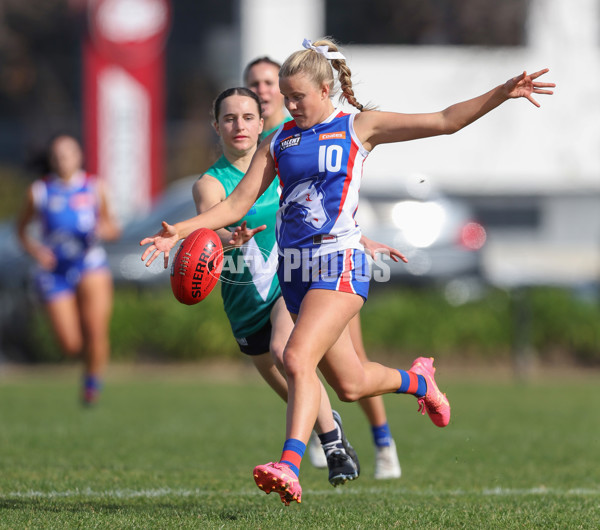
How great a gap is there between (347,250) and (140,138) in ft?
62.0

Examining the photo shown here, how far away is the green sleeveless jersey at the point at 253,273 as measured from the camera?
6.12 m

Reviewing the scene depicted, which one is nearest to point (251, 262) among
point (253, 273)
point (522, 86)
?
point (253, 273)

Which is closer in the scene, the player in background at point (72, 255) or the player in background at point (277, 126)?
the player in background at point (277, 126)

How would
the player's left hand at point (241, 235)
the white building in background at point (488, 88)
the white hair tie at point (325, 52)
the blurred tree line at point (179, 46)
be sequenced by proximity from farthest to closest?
1. the blurred tree line at point (179, 46)
2. the white building in background at point (488, 88)
3. the player's left hand at point (241, 235)
4. the white hair tie at point (325, 52)

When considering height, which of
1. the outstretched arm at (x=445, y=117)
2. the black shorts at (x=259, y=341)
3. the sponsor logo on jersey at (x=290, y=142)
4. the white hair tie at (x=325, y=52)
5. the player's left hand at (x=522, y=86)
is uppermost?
the white hair tie at (x=325, y=52)

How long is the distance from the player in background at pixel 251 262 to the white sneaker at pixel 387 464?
722 millimetres

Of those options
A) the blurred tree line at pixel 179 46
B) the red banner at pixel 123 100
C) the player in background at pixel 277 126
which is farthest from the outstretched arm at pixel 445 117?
the red banner at pixel 123 100

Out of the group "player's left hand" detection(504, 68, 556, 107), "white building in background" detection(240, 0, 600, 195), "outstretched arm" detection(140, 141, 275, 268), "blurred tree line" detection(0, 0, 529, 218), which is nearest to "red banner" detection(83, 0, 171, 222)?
"blurred tree line" detection(0, 0, 529, 218)

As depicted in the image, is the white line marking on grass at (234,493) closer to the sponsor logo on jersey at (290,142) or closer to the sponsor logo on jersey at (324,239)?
the sponsor logo on jersey at (324,239)

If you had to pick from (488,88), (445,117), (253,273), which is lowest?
(253,273)

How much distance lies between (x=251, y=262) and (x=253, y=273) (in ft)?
0.21

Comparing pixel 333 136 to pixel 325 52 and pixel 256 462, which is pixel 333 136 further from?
A: pixel 256 462

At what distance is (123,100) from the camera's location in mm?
23516

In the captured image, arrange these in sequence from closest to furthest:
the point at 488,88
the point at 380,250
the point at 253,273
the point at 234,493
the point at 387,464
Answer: the point at 380,250 < the point at 234,493 < the point at 253,273 < the point at 387,464 < the point at 488,88
